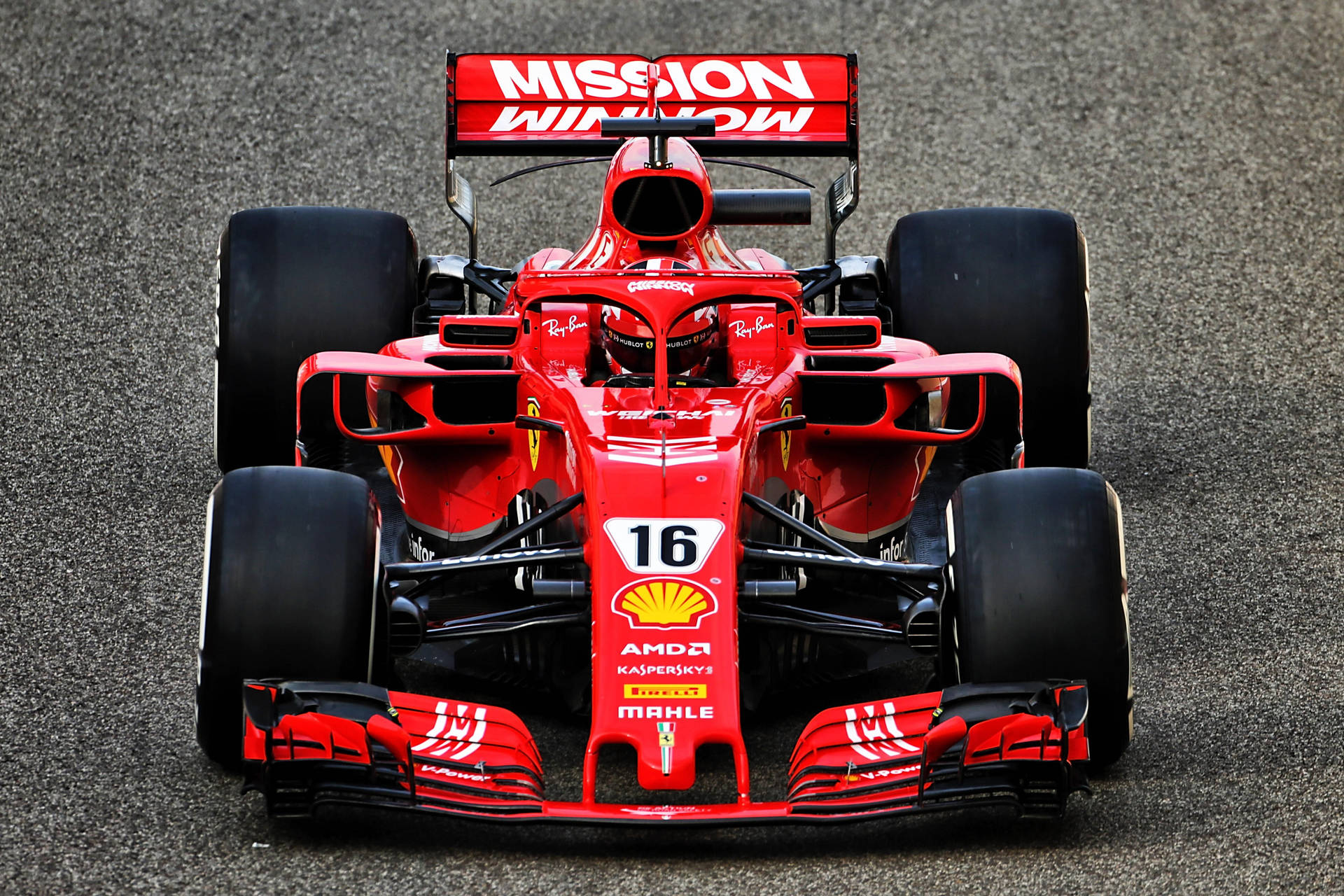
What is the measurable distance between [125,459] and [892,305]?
391 centimetres

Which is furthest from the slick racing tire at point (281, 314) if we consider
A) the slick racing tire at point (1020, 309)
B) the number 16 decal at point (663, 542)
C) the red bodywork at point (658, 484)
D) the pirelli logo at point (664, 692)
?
the pirelli logo at point (664, 692)

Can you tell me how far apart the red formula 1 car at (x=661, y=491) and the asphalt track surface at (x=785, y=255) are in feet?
0.87

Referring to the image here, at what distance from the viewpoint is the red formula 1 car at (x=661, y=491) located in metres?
6.20

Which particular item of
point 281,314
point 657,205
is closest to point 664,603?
point 657,205

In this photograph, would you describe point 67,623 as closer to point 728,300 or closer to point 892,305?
point 728,300

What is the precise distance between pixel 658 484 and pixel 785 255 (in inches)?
258

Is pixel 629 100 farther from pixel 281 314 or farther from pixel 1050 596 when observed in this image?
pixel 1050 596

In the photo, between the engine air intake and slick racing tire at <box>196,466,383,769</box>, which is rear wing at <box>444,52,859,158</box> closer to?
the engine air intake

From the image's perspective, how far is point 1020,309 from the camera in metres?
A: 9.17

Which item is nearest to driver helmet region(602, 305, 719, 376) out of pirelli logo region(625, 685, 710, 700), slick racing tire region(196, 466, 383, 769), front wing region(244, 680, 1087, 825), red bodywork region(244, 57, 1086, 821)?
red bodywork region(244, 57, 1086, 821)

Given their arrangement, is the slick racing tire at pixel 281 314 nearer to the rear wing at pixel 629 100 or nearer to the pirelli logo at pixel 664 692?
the rear wing at pixel 629 100

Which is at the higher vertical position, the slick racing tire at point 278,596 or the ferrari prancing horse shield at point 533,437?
the ferrari prancing horse shield at point 533,437

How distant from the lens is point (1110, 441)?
35.2ft

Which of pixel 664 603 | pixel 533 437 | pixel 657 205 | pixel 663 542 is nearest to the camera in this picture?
pixel 664 603
